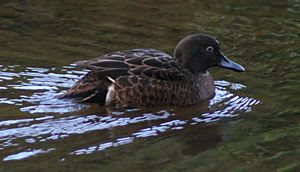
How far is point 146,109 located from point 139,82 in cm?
32

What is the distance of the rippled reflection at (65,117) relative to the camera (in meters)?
8.45

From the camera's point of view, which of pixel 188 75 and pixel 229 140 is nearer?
pixel 229 140

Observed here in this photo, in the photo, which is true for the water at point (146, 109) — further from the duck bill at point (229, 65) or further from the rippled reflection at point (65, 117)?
the duck bill at point (229, 65)

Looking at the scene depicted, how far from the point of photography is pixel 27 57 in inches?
443

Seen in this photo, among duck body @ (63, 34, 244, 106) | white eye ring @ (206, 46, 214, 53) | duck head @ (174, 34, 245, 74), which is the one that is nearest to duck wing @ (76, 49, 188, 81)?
duck body @ (63, 34, 244, 106)

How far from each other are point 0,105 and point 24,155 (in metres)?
1.61

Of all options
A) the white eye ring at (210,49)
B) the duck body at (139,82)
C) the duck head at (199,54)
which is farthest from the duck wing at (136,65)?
the white eye ring at (210,49)

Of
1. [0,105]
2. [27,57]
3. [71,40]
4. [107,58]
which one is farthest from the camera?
[71,40]

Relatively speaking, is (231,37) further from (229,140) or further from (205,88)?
(229,140)

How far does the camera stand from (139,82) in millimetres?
9945

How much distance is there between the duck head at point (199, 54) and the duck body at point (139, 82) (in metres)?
0.19

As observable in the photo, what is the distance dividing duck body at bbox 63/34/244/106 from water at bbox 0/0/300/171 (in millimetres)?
143

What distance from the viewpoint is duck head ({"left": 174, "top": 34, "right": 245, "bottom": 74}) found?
10.6 meters

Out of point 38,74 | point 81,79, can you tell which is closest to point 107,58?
point 81,79
